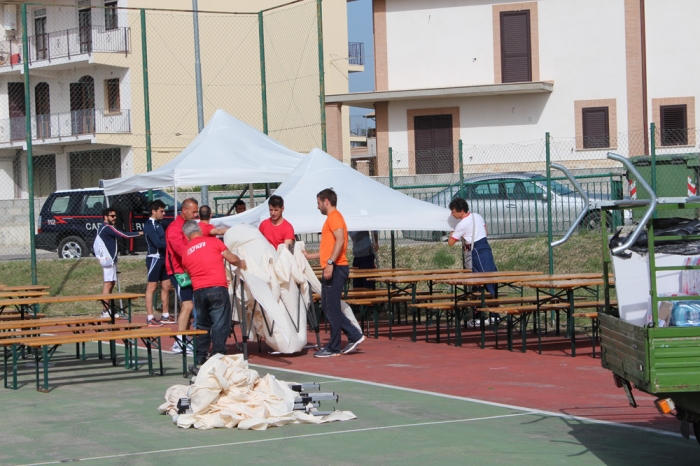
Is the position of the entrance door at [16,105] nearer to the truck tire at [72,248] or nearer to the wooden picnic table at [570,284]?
the truck tire at [72,248]

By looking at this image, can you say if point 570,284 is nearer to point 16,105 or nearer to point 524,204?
point 524,204

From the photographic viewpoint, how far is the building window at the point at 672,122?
33.3 metres

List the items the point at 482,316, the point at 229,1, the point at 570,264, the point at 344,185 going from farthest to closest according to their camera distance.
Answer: the point at 229,1 < the point at 570,264 < the point at 344,185 < the point at 482,316

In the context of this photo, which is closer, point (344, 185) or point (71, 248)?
point (344, 185)

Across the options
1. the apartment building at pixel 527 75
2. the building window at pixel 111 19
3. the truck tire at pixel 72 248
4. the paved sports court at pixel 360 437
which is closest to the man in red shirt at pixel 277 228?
the paved sports court at pixel 360 437

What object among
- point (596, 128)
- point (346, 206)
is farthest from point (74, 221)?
point (596, 128)

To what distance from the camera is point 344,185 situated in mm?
15414

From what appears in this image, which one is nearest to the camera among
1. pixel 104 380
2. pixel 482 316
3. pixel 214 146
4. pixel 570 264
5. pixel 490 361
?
pixel 104 380

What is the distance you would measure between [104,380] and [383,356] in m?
3.41

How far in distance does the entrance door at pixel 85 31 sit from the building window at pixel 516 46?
15.6 m

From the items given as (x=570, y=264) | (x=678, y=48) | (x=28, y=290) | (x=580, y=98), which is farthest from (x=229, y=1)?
(x=28, y=290)

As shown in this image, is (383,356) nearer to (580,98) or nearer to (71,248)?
(71,248)

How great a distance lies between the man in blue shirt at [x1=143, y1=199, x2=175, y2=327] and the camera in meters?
15.5

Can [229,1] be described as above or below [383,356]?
above
